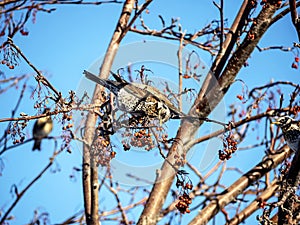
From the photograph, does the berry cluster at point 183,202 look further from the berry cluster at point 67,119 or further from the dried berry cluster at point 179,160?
the berry cluster at point 67,119

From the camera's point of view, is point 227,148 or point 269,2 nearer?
point 227,148

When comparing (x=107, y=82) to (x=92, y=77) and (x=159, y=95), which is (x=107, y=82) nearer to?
(x=92, y=77)

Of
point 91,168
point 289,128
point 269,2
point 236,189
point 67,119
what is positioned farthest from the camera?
point 289,128

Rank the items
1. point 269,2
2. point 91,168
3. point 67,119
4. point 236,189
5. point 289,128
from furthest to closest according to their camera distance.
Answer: point 289,128 < point 236,189 < point 269,2 < point 91,168 < point 67,119

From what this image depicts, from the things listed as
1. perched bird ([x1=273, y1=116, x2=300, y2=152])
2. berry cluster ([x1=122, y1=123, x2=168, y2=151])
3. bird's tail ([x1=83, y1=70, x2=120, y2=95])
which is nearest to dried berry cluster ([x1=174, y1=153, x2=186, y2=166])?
berry cluster ([x1=122, y1=123, x2=168, y2=151])

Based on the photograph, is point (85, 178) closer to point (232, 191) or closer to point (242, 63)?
point (232, 191)

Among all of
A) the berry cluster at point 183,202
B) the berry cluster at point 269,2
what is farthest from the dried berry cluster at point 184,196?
the berry cluster at point 269,2

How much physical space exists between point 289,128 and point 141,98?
2176 mm

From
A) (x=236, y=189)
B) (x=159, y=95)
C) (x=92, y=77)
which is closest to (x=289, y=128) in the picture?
(x=236, y=189)

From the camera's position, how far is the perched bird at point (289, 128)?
3758mm

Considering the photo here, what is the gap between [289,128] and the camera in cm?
416

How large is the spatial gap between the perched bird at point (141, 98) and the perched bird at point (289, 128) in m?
1.55

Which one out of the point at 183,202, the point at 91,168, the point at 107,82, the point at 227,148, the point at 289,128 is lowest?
the point at 183,202

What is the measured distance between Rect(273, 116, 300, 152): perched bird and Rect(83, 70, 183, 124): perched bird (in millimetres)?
1554
